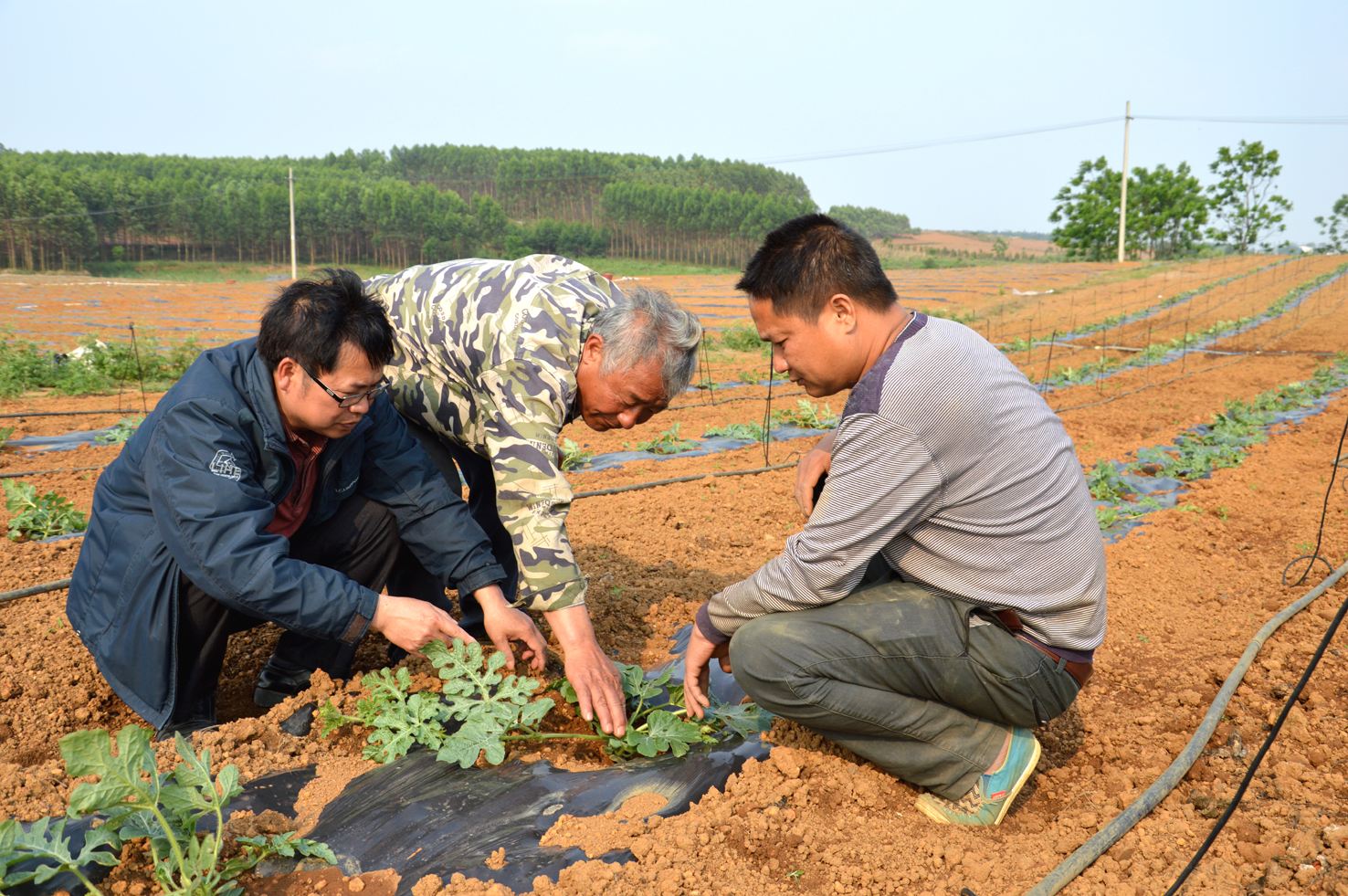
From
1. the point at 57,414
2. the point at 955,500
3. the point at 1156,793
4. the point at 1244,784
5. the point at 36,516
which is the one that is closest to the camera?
the point at 1244,784

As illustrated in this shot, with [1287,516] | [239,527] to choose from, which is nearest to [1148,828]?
[239,527]

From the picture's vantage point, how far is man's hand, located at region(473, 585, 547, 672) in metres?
2.46

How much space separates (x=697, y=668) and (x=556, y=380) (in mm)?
817

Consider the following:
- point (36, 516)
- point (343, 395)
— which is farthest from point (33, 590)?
point (343, 395)

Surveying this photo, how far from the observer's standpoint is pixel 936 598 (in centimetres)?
215

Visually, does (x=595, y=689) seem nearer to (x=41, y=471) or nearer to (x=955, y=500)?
(x=955, y=500)

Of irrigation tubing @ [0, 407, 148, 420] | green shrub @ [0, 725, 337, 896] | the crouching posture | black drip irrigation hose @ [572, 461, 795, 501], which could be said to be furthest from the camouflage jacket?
irrigation tubing @ [0, 407, 148, 420]

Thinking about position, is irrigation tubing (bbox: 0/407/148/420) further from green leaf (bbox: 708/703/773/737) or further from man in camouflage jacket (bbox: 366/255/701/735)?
green leaf (bbox: 708/703/773/737)

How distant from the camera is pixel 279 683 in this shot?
2879mm

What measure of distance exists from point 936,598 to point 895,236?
9875cm

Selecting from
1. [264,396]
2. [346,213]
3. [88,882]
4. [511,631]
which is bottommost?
[88,882]

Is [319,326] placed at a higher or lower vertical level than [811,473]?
higher

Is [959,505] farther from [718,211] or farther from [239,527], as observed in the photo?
[718,211]

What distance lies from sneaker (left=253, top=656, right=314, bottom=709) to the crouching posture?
1.44 meters
